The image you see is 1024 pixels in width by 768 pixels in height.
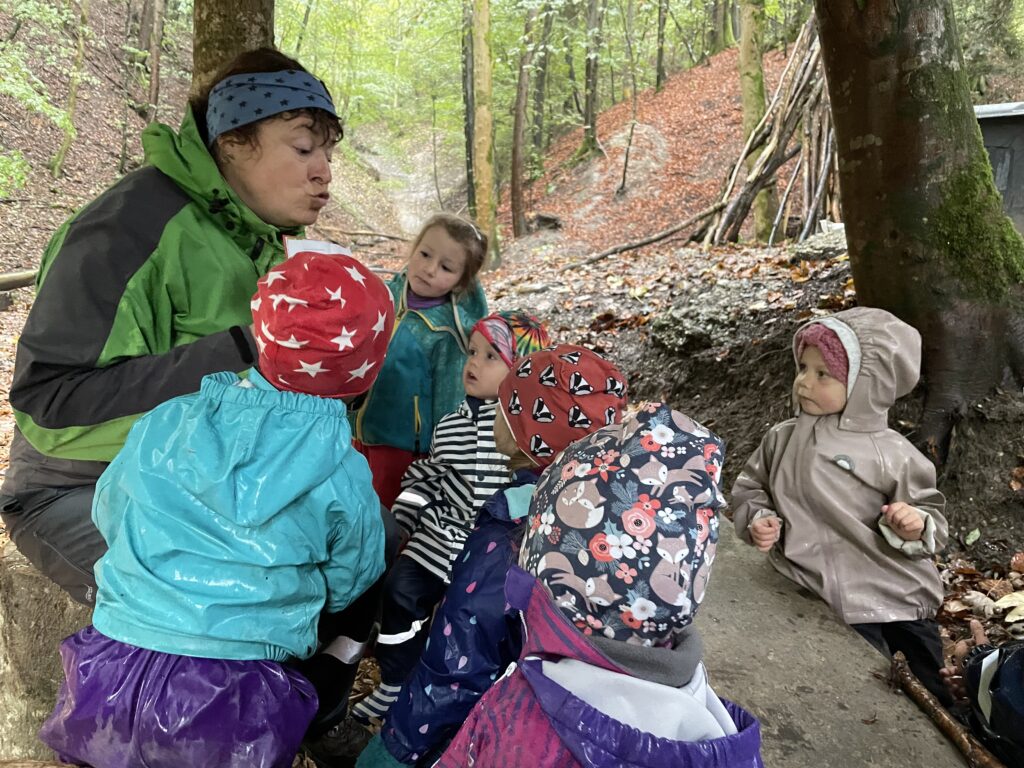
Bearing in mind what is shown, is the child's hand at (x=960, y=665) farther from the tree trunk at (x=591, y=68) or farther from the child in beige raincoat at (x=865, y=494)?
the tree trunk at (x=591, y=68)

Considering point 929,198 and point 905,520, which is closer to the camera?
point 905,520

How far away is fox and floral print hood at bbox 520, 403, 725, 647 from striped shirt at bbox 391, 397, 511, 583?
982 millimetres

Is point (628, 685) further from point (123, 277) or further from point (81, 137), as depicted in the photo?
point (81, 137)

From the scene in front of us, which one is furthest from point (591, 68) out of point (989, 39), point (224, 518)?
point (224, 518)

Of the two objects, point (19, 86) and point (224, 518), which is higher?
point (19, 86)

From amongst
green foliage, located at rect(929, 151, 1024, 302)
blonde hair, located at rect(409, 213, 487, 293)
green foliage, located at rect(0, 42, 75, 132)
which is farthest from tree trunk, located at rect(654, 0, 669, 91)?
blonde hair, located at rect(409, 213, 487, 293)

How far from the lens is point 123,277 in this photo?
2.12 meters

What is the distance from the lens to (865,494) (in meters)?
2.83

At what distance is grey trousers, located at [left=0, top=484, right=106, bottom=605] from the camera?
84.5 inches

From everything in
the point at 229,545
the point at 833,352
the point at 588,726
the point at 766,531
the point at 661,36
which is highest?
the point at 661,36

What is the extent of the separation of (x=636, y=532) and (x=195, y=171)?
6.14ft

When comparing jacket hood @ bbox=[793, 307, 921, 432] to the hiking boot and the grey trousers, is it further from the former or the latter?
the grey trousers

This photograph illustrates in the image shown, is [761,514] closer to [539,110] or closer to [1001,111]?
[1001,111]

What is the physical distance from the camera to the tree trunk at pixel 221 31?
391 cm
